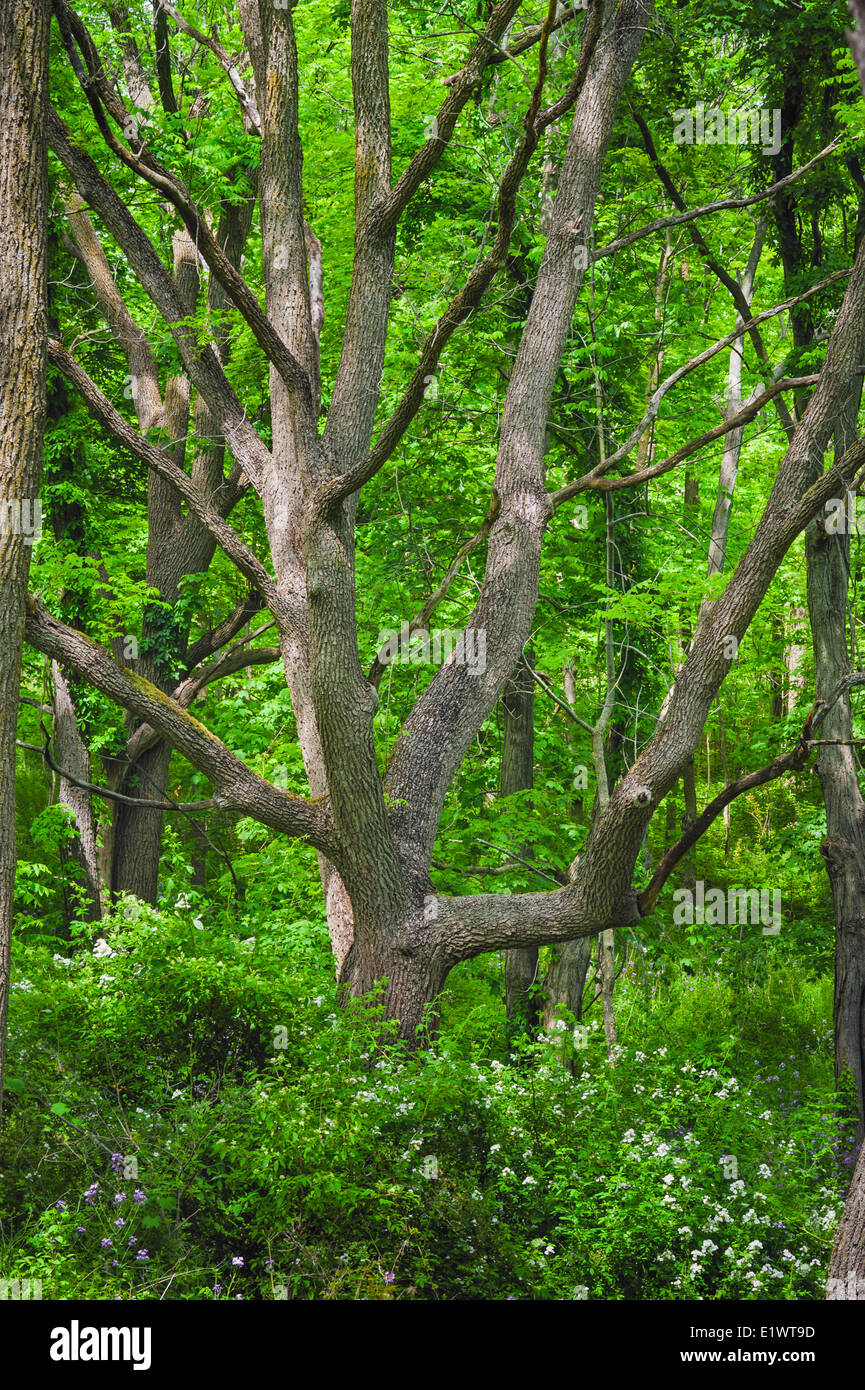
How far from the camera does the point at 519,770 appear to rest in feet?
37.9

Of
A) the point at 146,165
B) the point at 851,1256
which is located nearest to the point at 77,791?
the point at 146,165

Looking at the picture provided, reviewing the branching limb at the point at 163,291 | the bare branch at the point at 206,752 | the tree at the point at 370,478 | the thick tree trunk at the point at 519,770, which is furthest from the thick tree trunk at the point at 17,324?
the thick tree trunk at the point at 519,770

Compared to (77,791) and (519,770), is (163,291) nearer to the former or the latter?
(519,770)

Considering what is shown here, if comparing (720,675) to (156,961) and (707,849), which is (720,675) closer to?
(156,961)

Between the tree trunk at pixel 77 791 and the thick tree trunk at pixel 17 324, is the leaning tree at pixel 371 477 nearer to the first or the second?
the thick tree trunk at pixel 17 324

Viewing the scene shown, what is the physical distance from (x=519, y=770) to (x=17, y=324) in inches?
300

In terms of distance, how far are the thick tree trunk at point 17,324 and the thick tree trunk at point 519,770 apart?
664 cm

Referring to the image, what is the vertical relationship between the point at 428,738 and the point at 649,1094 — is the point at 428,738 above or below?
above

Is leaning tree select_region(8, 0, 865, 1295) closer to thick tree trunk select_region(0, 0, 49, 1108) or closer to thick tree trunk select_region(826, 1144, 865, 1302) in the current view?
thick tree trunk select_region(0, 0, 49, 1108)

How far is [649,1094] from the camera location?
6.79m

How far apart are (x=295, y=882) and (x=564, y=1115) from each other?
5.97 metres

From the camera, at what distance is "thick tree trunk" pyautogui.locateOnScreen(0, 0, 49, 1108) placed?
4734 millimetres

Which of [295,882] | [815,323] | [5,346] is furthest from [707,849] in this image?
[5,346]

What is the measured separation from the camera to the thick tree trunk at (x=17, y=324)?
473 centimetres
